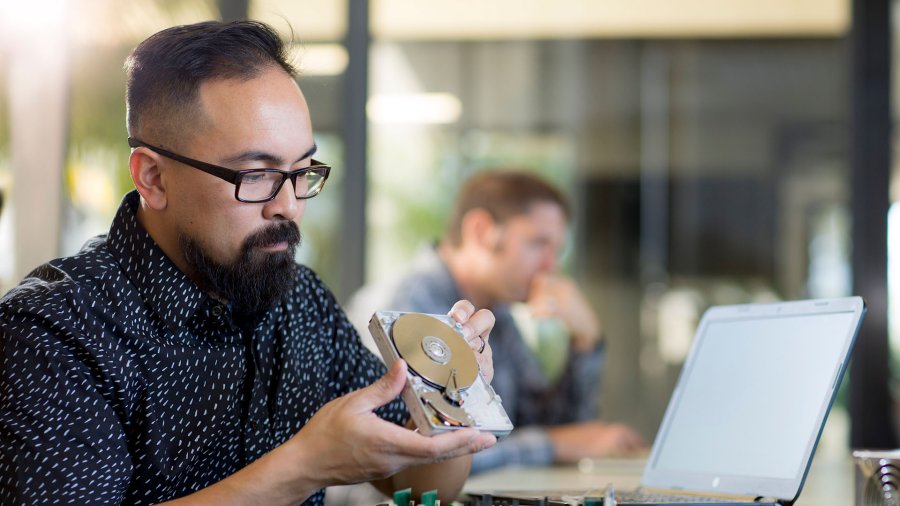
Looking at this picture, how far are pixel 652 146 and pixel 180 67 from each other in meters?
2.84

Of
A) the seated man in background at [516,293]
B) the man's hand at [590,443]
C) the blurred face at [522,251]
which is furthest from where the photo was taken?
the blurred face at [522,251]

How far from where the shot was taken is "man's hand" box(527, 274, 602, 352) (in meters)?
3.27

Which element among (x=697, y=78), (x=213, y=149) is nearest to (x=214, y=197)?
(x=213, y=149)

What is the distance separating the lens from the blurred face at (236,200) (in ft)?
4.24

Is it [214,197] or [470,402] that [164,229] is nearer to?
[214,197]

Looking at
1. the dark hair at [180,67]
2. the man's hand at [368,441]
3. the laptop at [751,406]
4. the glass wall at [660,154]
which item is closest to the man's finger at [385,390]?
the man's hand at [368,441]

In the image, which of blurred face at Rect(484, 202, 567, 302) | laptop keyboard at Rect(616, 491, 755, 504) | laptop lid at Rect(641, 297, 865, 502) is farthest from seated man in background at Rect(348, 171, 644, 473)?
laptop keyboard at Rect(616, 491, 755, 504)

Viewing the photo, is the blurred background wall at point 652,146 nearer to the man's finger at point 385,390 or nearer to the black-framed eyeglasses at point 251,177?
the black-framed eyeglasses at point 251,177

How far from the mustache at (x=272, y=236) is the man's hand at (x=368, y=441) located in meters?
0.31

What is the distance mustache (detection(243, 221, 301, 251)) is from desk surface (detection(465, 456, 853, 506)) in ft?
2.17

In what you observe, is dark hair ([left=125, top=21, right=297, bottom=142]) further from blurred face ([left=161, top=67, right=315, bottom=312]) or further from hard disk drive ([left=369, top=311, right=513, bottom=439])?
hard disk drive ([left=369, top=311, right=513, bottom=439])

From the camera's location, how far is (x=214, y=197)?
130 cm

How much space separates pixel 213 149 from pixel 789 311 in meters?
0.87

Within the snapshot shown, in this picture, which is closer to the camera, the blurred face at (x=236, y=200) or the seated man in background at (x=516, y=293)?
the blurred face at (x=236, y=200)
